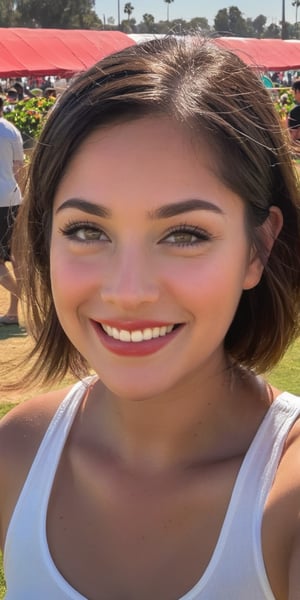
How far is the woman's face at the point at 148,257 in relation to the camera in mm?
1337

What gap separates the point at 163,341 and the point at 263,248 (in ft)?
1.02

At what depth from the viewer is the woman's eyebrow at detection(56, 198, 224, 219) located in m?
1.35

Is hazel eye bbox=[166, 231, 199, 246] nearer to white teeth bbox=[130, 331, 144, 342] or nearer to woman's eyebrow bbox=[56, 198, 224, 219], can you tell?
woman's eyebrow bbox=[56, 198, 224, 219]

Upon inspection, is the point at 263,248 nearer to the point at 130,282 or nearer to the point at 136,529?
the point at 130,282

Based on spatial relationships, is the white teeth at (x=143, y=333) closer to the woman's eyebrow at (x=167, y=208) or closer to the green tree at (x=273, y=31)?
the woman's eyebrow at (x=167, y=208)

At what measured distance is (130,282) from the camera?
1314 mm

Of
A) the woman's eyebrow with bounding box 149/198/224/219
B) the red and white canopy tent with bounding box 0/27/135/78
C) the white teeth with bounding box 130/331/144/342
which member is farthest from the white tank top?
the red and white canopy tent with bounding box 0/27/135/78

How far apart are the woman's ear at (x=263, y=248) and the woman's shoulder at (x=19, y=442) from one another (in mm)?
495

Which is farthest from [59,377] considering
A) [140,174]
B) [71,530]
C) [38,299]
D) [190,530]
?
[140,174]

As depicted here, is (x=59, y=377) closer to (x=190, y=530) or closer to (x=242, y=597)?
(x=190, y=530)

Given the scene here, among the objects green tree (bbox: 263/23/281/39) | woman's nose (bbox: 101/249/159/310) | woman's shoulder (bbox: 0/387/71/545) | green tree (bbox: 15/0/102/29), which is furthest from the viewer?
green tree (bbox: 263/23/281/39)

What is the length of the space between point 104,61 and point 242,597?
962 millimetres

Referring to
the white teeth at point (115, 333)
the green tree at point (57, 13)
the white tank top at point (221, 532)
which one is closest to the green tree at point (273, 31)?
the green tree at point (57, 13)

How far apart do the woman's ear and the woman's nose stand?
26 cm
